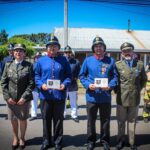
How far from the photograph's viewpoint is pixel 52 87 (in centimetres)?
629

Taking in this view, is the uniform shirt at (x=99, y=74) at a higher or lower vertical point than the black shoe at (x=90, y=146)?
higher

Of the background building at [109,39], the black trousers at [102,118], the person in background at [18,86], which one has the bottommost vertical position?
the black trousers at [102,118]

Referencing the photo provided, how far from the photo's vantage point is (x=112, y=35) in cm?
3338

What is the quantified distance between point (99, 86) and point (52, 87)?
91 cm

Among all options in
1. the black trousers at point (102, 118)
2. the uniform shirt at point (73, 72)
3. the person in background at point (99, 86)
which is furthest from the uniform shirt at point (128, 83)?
the uniform shirt at point (73, 72)

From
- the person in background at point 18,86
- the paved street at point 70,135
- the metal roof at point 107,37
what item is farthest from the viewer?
the metal roof at point 107,37

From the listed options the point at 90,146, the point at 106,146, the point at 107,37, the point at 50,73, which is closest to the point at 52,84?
the point at 50,73

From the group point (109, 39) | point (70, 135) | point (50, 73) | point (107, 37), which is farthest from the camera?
point (107, 37)

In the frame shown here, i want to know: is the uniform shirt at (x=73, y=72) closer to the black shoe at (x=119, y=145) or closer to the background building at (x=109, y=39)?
the black shoe at (x=119, y=145)

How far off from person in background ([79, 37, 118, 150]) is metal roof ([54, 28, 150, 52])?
22.5 m

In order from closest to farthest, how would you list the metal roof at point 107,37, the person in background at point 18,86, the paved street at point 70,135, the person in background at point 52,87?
the person in background at point 18,86 < the person in background at point 52,87 < the paved street at point 70,135 < the metal roof at point 107,37

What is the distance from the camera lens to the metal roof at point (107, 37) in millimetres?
30000

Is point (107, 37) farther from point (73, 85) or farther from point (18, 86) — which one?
point (18, 86)

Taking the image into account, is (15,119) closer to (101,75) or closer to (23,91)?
(23,91)
